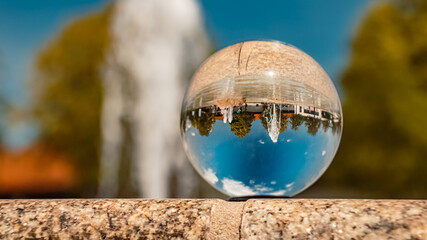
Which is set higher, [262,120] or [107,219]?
[262,120]

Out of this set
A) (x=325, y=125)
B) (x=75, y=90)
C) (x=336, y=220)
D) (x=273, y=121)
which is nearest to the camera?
(x=336, y=220)

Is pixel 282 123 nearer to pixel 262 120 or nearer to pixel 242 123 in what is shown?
pixel 262 120

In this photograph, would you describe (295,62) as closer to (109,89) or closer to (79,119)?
(109,89)

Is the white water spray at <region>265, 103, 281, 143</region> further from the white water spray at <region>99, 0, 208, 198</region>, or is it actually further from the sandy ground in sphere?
the white water spray at <region>99, 0, 208, 198</region>

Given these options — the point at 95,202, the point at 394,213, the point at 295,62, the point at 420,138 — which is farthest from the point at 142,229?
the point at 420,138

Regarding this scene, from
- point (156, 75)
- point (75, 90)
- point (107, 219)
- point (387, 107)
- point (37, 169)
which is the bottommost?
point (37, 169)

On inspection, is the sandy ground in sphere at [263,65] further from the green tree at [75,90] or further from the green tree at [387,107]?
the green tree at [75,90]

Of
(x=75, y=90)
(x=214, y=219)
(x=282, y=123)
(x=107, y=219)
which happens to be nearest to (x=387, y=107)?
(x=75, y=90)
